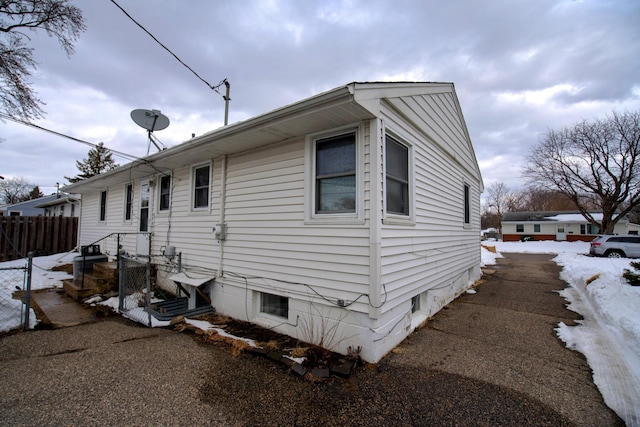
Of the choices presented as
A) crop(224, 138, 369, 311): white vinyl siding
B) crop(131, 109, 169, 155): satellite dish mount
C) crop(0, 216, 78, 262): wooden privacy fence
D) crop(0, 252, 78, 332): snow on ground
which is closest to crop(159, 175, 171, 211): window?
crop(131, 109, 169, 155): satellite dish mount

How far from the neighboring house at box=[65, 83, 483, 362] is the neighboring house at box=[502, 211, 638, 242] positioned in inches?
1381

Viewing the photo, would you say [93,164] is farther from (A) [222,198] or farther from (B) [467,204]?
(B) [467,204]

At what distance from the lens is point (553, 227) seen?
3275 cm

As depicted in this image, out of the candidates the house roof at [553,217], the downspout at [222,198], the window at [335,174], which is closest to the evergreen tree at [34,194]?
the downspout at [222,198]

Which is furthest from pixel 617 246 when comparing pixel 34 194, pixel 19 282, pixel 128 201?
pixel 34 194

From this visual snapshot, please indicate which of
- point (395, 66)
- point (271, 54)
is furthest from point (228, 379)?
point (395, 66)

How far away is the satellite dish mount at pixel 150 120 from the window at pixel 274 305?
15.5 ft

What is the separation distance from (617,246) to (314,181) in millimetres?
22583

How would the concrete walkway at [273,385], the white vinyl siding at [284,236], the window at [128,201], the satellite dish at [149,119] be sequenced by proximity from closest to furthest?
the concrete walkway at [273,385] < the white vinyl siding at [284,236] < the satellite dish at [149,119] < the window at [128,201]

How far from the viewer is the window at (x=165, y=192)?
707cm

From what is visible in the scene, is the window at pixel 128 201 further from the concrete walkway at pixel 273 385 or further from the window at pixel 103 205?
the concrete walkway at pixel 273 385

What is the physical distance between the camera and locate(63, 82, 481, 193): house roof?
129 inches

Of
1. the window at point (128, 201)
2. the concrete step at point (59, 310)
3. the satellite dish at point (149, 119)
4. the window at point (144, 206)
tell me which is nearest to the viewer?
the concrete step at point (59, 310)

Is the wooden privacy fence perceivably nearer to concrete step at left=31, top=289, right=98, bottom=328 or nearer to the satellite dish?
concrete step at left=31, top=289, right=98, bottom=328
